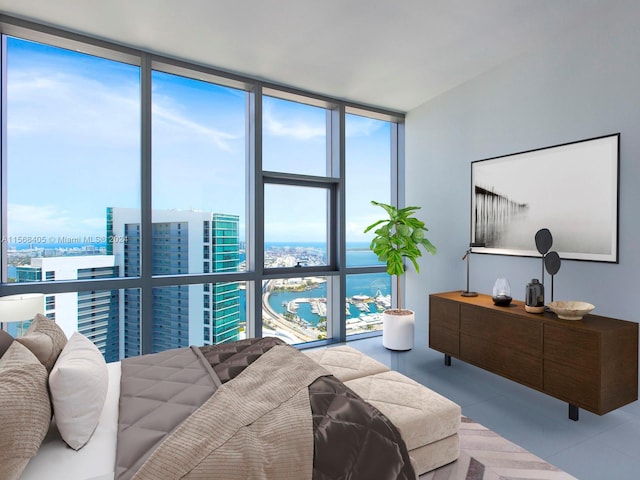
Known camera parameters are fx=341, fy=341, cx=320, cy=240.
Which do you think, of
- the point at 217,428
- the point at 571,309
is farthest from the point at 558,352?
the point at 217,428

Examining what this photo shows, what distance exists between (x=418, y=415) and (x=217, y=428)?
39.4 inches

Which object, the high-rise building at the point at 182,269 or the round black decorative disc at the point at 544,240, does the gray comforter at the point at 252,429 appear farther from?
the round black decorative disc at the point at 544,240

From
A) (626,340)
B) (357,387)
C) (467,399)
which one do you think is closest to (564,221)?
(626,340)

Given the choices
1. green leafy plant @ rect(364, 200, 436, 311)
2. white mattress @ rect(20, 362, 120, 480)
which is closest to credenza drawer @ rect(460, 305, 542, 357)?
green leafy plant @ rect(364, 200, 436, 311)

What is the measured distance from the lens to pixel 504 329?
2748 millimetres

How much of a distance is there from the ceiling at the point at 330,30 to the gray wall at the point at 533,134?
21 centimetres

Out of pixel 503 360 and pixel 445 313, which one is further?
pixel 445 313

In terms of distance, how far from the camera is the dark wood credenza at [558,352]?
2.18 meters

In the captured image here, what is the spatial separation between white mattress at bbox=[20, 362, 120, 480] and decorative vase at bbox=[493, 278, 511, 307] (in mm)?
2821

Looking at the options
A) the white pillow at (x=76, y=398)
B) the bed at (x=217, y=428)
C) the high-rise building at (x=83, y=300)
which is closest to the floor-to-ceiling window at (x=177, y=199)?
the high-rise building at (x=83, y=300)

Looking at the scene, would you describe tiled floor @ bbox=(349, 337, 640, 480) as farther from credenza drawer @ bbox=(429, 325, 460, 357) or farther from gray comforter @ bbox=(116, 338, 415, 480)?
gray comforter @ bbox=(116, 338, 415, 480)

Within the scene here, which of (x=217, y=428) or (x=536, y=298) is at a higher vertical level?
(x=536, y=298)

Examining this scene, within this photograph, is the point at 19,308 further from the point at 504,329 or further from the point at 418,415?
the point at 504,329

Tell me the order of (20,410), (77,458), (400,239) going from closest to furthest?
(20,410) → (77,458) → (400,239)
